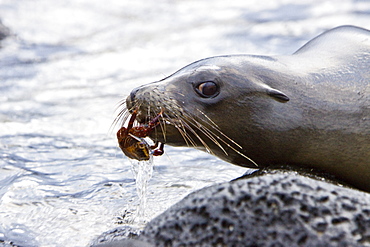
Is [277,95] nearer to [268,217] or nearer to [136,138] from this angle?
[136,138]

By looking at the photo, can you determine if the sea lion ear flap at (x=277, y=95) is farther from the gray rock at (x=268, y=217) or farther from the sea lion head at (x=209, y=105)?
the gray rock at (x=268, y=217)

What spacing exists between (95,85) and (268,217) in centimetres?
665

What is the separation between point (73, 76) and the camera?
945cm

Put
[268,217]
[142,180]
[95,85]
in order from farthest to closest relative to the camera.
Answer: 1. [95,85]
2. [142,180]
3. [268,217]

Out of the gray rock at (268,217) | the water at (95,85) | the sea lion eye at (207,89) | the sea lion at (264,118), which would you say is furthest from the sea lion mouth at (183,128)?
the gray rock at (268,217)

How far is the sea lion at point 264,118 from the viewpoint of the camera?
3797 mm

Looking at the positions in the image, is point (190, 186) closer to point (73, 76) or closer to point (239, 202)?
point (239, 202)

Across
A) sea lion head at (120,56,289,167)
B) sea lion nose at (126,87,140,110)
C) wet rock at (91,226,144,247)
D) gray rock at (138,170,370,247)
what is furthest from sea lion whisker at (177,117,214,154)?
gray rock at (138,170,370,247)

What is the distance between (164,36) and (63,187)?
608 centimetres

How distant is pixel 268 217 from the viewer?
2568mm

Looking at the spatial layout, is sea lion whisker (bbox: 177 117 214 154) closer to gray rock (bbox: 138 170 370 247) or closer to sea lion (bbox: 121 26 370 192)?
sea lion (bbox: 121 26 370 192)

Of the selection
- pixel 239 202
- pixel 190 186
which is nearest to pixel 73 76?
pixel 190 186

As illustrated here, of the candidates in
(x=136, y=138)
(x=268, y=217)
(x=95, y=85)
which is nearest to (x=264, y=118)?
(x=136, y=138)

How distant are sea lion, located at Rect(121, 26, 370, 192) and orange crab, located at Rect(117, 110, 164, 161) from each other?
0.15ft
